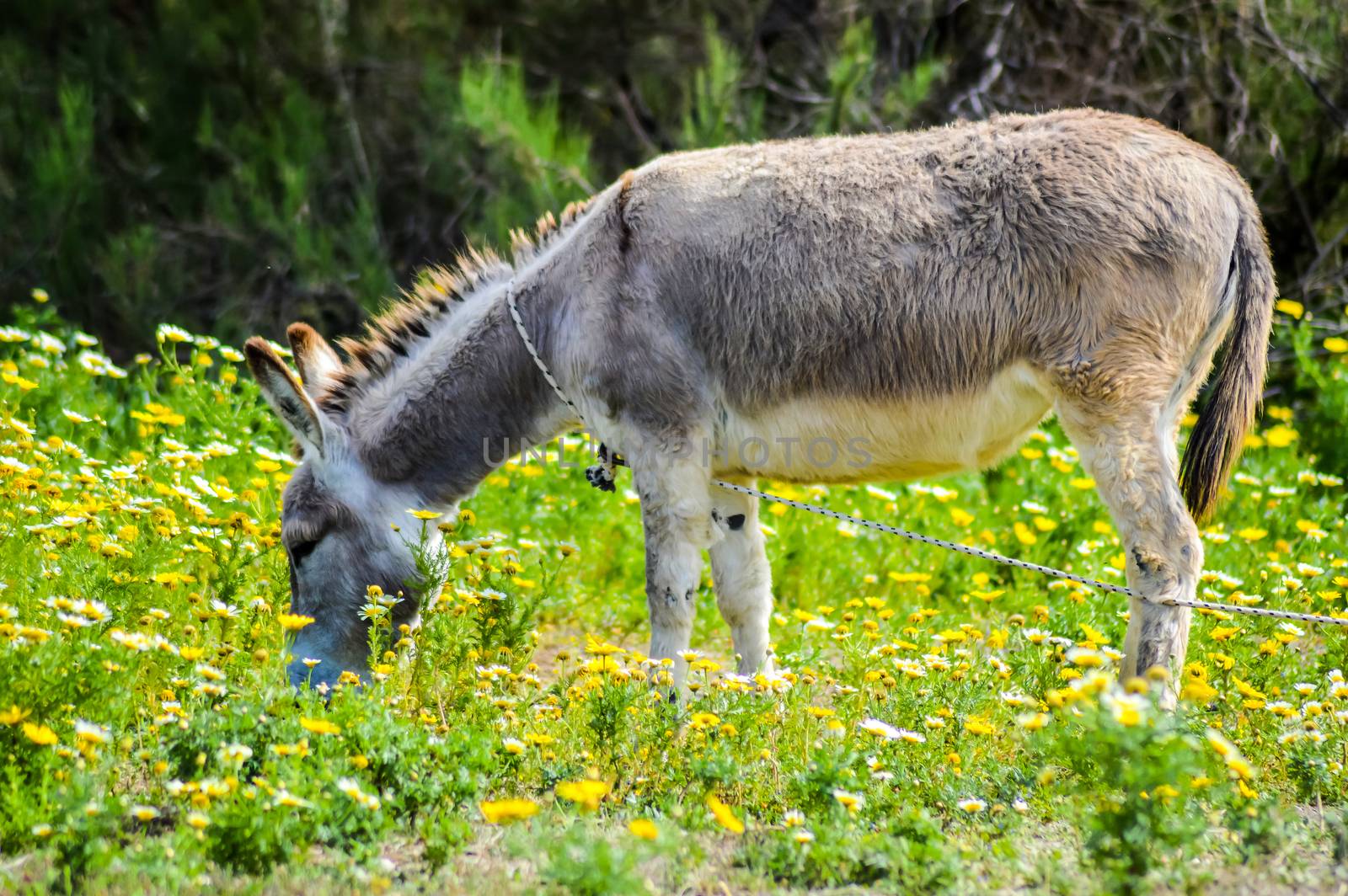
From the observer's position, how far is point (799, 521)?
5211 mm

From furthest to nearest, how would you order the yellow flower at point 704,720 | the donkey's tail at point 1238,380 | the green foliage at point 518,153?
the green foliage at point 518,153
the donkey's tail at point 1238,380
the yellow flower at point 704,720

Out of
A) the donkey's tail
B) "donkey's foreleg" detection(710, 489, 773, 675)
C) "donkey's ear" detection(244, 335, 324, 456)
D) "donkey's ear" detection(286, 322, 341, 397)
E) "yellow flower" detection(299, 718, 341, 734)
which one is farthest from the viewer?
"donkey's ear" detection(286, 322, 341, 397)

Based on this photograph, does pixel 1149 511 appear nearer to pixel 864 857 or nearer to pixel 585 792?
pixel 864 857

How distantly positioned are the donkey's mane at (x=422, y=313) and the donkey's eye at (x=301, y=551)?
0.46 m

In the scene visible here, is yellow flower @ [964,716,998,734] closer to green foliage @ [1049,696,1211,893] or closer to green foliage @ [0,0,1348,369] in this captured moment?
green foliage @ [1049,696,1211,893]

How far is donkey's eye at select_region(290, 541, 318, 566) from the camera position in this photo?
3760 mm

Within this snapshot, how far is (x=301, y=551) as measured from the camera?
3.78 meters

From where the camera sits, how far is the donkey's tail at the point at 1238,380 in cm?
341

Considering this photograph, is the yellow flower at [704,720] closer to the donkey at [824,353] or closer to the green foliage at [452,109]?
the donkey at [824,353]

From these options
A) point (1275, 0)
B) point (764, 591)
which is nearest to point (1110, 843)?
point (764, 591)

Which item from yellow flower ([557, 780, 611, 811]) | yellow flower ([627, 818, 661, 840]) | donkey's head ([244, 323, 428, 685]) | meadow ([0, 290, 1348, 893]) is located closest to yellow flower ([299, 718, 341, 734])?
meadow ([0, 290, 1348, 893])

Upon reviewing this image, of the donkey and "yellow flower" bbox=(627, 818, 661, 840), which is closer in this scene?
"yellow flower" bbox=(627, 818, 661, 840)

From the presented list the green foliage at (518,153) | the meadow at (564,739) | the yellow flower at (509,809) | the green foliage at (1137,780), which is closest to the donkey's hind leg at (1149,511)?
the meadow at (564,739)

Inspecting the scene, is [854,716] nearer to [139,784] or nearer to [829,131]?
[139,784]
